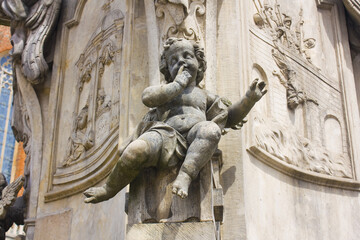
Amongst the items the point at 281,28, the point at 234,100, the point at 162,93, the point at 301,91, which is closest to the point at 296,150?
the point at 301,91

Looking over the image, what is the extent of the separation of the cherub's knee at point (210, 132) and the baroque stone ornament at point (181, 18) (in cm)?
139

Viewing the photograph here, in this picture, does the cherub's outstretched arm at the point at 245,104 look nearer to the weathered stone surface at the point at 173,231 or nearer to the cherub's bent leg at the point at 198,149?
the cherub's bent leg at the point at 198,149

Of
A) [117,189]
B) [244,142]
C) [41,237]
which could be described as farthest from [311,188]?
[41,237]

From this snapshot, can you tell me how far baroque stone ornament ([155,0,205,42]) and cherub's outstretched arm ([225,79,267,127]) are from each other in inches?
41.2

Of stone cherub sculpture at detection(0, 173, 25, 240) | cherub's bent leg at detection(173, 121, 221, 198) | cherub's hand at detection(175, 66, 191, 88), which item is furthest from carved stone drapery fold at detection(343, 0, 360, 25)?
stone cherub sculpture at detection(0, 173, 25, 240)

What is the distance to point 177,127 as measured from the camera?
409 centimetres

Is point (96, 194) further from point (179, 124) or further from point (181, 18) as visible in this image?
point (181, 18)

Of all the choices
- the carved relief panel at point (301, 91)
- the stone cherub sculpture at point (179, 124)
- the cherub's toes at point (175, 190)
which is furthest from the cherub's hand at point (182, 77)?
the carved relief panel at point (301, 91)

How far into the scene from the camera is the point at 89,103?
247 inches

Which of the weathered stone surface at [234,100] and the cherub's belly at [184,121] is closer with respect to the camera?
the cherub's belly at [184,121]

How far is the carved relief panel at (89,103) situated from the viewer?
5.85 m

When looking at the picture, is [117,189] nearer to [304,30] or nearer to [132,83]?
[132,83]

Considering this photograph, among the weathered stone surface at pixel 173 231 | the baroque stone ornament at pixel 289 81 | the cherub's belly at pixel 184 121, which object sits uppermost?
the baroque stone ornament at pixel 289 81

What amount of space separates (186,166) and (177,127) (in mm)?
412
